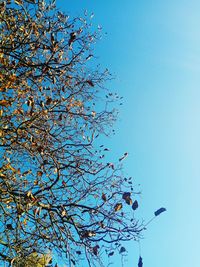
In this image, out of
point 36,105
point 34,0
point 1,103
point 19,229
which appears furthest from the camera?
point 36,105

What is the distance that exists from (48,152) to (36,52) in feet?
6.86

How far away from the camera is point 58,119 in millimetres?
7605

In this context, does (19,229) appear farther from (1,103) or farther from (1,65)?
(1,65)

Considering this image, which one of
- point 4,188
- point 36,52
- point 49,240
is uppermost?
point 36,52

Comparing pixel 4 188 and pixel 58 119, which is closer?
pixel 4 188

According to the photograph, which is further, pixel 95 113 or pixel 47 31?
pixel 95 113

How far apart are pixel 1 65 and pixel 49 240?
10.3 feet

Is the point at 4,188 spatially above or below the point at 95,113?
below

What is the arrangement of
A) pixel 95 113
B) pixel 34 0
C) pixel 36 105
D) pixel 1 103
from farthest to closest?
pixel 95 113 → pixel 36 105 → pixel 34 0 → pixel 1 103

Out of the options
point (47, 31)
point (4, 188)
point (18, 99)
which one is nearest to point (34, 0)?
point (47, 31)

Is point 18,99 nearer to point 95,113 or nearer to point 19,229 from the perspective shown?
point 95,113

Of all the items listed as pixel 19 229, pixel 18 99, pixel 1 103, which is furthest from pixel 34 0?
pixel 19 229

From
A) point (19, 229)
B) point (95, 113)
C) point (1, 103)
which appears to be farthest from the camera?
point (95, 113)

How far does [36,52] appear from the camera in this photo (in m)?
7.57
